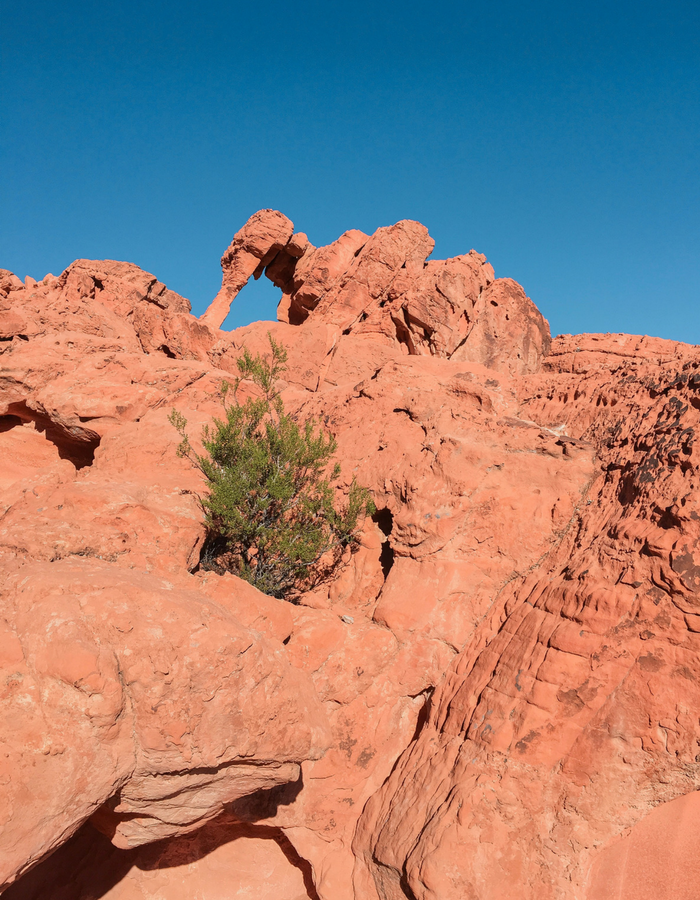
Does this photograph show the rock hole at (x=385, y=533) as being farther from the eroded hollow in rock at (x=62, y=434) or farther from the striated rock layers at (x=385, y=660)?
the eroded hollow in rock at (x=62, y=434)

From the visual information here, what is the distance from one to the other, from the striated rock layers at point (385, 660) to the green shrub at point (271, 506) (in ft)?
1.08

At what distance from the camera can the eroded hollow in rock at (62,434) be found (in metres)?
8.68

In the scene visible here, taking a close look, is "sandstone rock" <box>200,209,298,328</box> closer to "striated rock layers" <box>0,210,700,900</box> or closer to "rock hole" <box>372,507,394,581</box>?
"striated rock layers" <box>0,210,700,900</box>

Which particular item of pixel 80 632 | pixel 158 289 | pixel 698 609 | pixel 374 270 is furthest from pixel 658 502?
pixel 158 289

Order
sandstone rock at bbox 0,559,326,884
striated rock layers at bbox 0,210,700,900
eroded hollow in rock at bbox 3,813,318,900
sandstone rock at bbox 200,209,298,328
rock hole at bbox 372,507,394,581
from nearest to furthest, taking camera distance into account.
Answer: sandstone rock at bbox 0,559,326,884
striated rock layers at bbox 0,210,700,900
eroded hollow in rock at bbox 3,813,318,900
rock hole at bbox 372,507,394,581
sandstone rock at bbox 200,209,298,328

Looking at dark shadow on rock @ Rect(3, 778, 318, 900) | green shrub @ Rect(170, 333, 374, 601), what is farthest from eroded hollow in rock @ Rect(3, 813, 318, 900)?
green shrub @ Rect(170, 333, 374, 601)

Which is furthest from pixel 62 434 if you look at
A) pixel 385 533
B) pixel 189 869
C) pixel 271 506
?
pixel 189 869

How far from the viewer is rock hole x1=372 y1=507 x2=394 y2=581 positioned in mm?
7238

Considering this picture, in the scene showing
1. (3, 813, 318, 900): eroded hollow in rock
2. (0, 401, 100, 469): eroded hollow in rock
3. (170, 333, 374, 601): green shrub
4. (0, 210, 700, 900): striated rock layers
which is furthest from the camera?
(0, 401, 100, 469): eroded hollow in rock

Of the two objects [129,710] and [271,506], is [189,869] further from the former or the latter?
[271,506]

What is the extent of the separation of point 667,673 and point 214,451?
5787 mm

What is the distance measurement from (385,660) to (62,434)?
6.96 m

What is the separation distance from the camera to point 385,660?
588 centimetres

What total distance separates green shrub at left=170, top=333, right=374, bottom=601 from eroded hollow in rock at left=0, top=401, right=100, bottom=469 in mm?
2171
